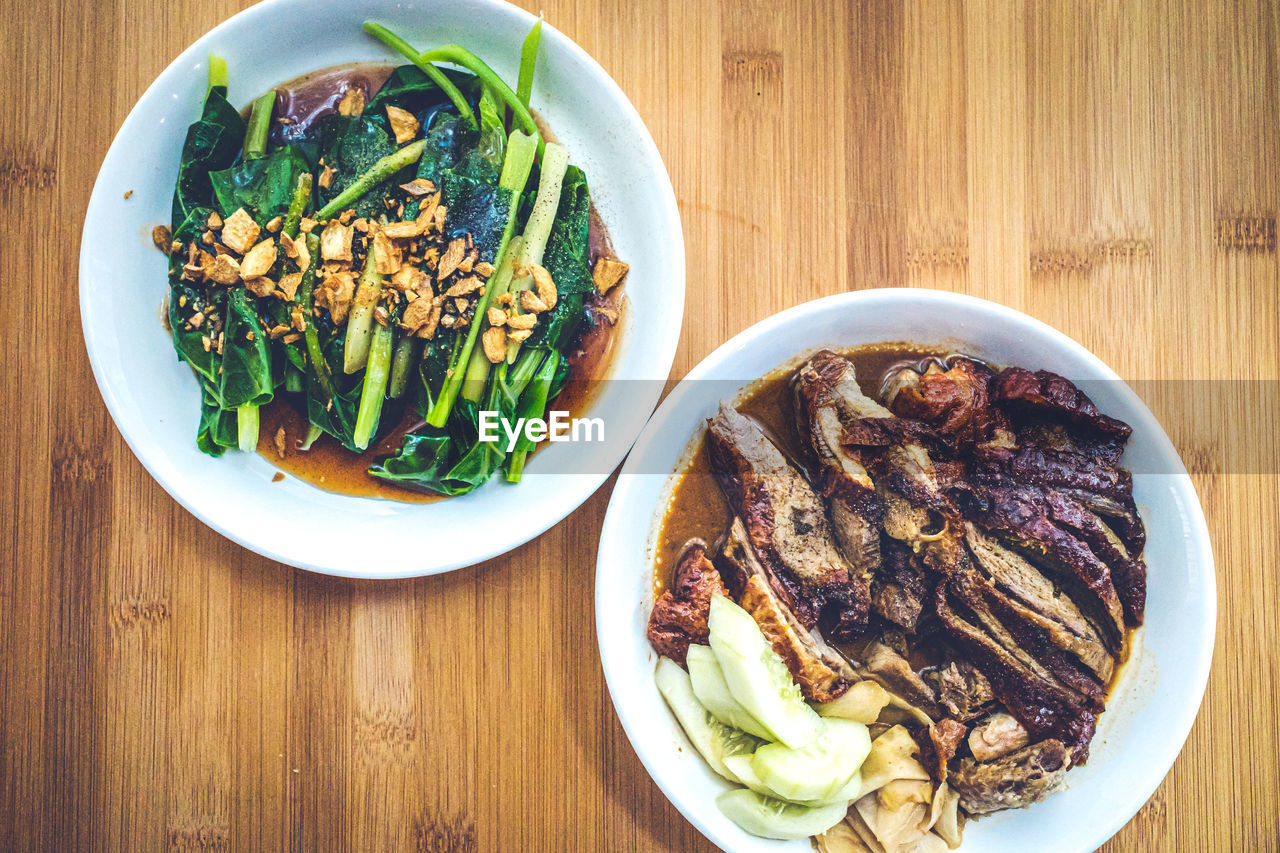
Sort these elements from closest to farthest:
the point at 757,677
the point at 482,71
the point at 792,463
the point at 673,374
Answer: the point at 757,677 < the point at 482,71 < the point at 792,463 < the point at 673,374

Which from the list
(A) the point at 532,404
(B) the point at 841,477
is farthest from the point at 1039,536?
(A) the point at 532,404

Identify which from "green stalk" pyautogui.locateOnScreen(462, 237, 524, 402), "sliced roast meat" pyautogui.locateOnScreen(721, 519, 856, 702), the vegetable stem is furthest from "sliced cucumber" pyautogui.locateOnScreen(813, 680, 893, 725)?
the vegetable stem

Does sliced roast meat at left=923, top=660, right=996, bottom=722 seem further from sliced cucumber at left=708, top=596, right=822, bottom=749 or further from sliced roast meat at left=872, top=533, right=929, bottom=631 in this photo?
sliced cucumber at left=708, top=596, right=822, bottom=749

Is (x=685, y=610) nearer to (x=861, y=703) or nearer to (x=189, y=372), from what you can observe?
(x=861, y=703)

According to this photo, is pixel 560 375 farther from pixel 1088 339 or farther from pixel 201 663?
pixel 1088 339

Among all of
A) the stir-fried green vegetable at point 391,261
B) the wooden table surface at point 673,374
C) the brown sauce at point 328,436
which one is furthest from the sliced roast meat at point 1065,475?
the stir-fried green vegetable at point 391,261

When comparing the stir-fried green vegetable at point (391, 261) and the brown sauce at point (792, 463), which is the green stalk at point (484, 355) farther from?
the brown sauce at point (792, 463)
